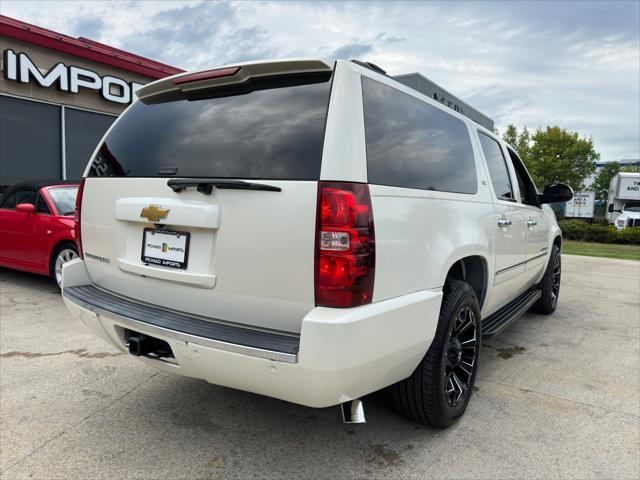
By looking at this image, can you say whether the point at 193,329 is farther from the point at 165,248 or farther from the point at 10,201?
the point at 10,201

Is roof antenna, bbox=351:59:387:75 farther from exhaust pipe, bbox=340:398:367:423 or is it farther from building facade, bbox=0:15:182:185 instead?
building facade, bbox=0:15:182:185

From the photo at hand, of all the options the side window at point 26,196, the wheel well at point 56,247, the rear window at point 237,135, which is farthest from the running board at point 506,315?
the side window at point 26,196

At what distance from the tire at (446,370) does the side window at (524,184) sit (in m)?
2.04

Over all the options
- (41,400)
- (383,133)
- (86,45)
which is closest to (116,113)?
(86,45)

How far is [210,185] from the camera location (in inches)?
84.4

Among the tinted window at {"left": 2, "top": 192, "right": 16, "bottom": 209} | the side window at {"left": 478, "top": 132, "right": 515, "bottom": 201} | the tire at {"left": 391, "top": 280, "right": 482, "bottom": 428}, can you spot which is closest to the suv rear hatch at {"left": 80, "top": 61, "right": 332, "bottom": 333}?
the tire at {"left": 391, "top": 280, "right": 482, "bottom": 428}

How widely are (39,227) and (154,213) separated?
177 inches

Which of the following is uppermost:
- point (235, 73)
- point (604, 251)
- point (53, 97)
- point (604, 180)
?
point (604, 180)

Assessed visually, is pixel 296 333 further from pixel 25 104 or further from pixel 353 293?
pixel 25 104

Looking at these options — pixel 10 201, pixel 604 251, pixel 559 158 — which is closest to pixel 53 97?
pixel 10 201

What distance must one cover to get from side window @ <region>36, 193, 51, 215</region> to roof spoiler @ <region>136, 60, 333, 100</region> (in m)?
4.15

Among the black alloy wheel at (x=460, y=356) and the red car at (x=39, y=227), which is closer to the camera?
the black alloy wheel at (x=460, y=356)

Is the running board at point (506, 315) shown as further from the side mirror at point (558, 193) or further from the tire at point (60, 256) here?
the tire at point (60, 256)

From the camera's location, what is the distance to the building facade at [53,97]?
9.89 m
